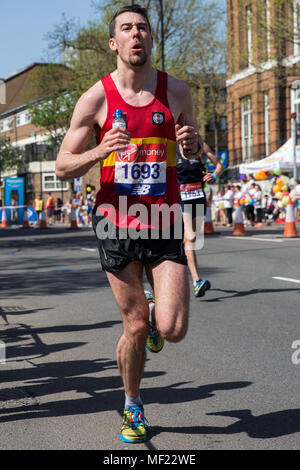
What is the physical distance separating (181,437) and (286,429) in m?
0.56

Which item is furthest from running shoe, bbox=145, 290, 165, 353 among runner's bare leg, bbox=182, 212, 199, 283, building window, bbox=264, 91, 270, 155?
building window, bbox=264, 91, 270, 155

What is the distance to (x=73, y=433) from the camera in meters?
3.93

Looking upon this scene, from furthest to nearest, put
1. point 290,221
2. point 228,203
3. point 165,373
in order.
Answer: point 228,203 < point 290,221 < point 165,373

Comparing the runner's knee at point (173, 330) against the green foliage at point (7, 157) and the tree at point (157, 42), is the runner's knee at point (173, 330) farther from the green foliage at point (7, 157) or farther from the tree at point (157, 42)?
the green foliage at point (7, 157)

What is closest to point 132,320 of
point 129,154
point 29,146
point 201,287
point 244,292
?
point 129,154

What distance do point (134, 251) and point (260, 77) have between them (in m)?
38.5

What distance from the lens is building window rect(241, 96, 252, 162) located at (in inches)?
1691

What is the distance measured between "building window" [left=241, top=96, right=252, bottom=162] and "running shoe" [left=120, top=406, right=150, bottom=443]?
3926 cm

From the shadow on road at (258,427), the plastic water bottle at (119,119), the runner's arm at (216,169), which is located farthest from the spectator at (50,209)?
the plastic water bottle at (119,119)

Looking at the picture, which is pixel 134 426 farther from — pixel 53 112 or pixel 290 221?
pixel 53 112

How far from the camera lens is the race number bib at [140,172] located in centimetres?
383

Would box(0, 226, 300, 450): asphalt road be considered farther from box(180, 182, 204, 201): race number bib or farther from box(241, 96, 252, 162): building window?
box(241, 96, 252, 162): building window

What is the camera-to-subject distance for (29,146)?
7906 centimetres

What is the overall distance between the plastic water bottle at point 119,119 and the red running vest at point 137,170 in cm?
6
